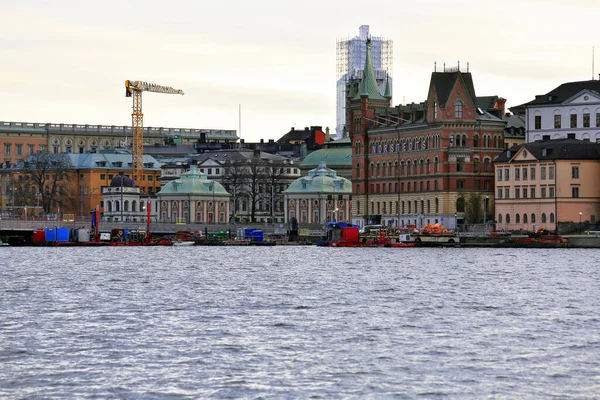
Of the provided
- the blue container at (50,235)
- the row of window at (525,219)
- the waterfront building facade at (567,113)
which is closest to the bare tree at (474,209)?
the row of window at (525,219)

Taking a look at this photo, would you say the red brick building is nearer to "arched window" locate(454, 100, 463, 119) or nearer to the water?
"arched window" locate(454, 100, 463, 119)

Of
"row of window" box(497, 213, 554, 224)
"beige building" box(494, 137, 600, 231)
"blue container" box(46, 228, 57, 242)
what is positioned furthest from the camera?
"blue container" box(46, 228, 57, 242)

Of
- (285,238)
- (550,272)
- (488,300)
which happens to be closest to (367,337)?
(488,300)

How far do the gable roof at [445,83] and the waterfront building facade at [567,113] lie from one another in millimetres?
7073

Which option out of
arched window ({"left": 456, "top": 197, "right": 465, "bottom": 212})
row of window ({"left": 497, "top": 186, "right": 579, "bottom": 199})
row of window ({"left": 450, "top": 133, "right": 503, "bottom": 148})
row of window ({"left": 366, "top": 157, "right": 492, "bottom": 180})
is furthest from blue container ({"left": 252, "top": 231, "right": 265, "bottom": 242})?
row of window ({"left": 497, "top": 186, "right": 579, "bottom": 199})

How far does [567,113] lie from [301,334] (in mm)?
118946

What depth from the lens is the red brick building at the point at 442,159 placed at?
560ft

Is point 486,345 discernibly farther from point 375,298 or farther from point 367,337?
point 375,298

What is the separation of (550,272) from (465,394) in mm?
52716

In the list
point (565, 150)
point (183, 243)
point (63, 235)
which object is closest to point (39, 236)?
point (63, 235)

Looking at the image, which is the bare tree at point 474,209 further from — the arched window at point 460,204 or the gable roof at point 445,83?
the gable roof at point 445,83

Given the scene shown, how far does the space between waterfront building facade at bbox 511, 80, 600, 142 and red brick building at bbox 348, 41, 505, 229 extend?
4134mm

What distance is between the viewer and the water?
4300 centimetres

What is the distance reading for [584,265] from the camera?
102 metres
